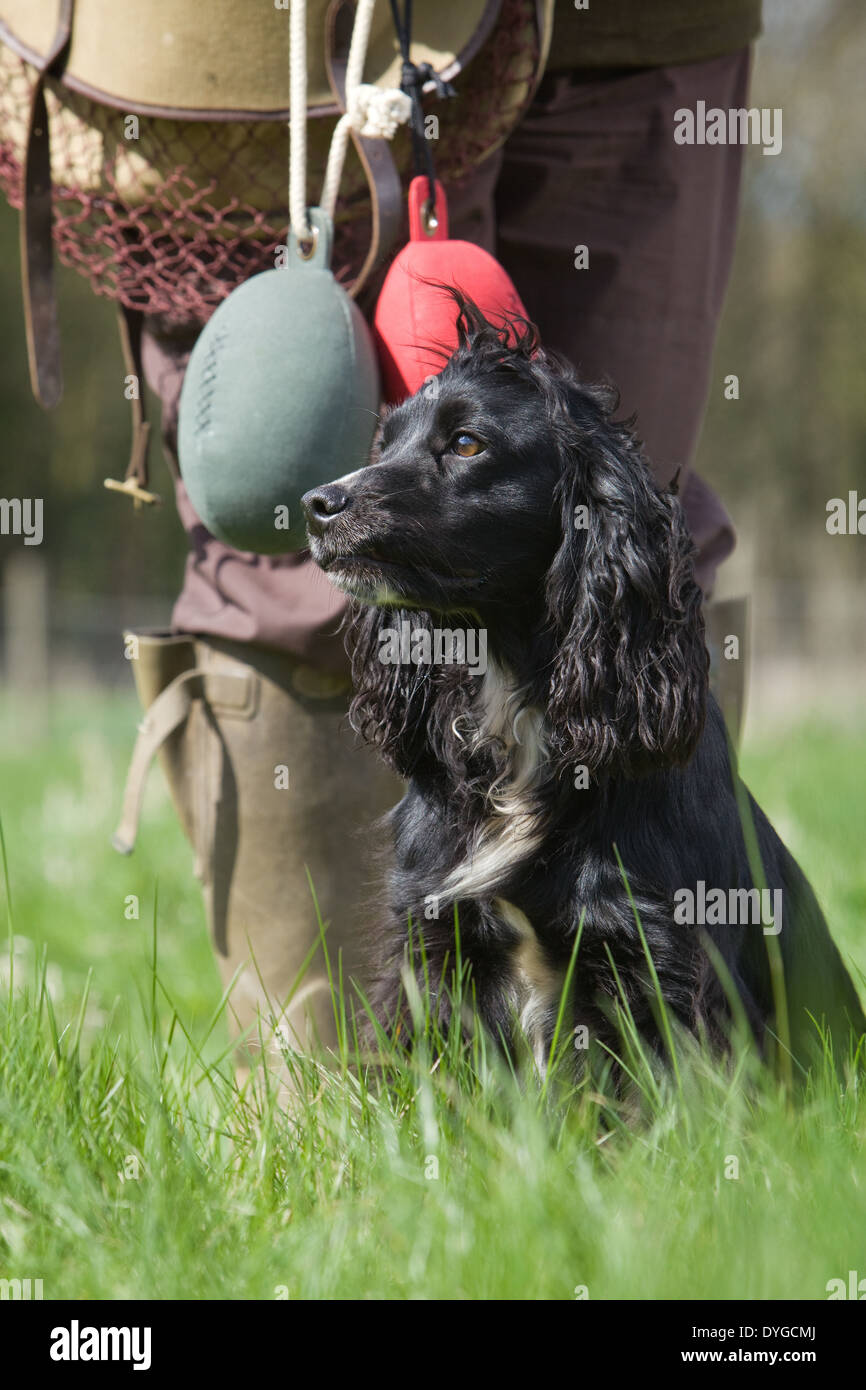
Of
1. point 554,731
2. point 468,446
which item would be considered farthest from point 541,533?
point 554,731

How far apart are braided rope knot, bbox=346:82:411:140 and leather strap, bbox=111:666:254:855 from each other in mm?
1101

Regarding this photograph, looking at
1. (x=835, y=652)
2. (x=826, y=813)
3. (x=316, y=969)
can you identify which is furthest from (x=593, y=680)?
(x=835, y=652)

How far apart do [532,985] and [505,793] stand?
1.07ft

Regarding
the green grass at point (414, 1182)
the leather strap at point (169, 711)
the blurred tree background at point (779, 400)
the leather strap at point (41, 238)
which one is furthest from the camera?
the blurred tree background at point (779, 400)

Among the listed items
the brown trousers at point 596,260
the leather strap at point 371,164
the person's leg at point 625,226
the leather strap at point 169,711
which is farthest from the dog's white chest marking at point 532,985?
the leather strap at point 371,164

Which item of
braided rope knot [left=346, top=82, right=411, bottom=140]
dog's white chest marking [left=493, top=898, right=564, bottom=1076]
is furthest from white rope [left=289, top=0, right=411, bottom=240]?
dog's white chest marking [left=493, top=898, right=564, bottom=1076]

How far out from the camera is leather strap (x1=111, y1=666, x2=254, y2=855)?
9.65 feet

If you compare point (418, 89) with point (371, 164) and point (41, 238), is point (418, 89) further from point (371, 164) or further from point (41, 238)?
point (41, 238)

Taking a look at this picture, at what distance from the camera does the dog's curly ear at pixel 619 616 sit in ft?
7.36

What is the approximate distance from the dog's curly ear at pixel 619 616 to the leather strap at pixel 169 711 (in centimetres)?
80

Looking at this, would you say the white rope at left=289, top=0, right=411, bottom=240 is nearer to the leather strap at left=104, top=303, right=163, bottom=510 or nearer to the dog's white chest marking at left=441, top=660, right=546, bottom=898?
the leather strap at left=104, top=303, right=163, bottom=510

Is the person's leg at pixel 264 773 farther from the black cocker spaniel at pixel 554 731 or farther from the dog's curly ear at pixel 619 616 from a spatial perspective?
the dog's curly ear at pixel 619 616

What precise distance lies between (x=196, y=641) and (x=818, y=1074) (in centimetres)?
156

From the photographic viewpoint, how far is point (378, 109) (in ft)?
7.71
